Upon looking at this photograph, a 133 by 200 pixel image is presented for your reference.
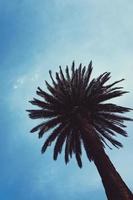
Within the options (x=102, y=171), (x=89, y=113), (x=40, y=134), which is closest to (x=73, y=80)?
(x=89, y=113)

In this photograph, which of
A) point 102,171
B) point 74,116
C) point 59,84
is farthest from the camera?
point 59,84

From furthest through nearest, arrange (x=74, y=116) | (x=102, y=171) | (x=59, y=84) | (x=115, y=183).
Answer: (x=59, y=84), (x=74, y=116), (x=102, y=171), (x=115, y=183)

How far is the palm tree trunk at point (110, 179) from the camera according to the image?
1628 centimetres

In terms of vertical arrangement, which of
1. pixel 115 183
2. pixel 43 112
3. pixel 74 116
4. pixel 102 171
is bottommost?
pixel 115 183

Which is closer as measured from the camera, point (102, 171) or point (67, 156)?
point (102, 171)

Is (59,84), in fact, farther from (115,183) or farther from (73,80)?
(115,183)

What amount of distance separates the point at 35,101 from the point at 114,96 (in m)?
5.37

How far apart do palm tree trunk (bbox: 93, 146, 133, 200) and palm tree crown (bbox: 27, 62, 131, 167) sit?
4.14 m

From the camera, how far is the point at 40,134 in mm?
26016

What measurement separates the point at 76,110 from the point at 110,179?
6.96m

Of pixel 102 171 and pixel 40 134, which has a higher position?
pixel 40 134

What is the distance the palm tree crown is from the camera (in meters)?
24.2

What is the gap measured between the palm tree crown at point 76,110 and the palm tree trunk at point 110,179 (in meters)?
4.14

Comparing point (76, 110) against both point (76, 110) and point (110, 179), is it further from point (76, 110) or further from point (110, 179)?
point (110, 179)
